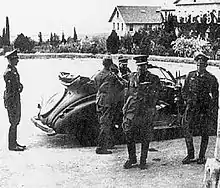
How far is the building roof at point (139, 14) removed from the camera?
109ft

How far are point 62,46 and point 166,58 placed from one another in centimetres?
803

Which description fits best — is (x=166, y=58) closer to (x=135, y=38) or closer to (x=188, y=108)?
(x=135, y=38)

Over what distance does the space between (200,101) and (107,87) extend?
136 cm

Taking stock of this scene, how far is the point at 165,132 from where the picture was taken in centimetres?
808

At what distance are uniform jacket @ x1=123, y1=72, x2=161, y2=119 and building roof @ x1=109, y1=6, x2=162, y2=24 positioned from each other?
2550 cm

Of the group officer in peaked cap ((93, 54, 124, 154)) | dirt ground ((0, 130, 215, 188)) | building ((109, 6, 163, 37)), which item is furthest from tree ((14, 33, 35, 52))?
officer in peaked cap ((93, 54, 124, 154))

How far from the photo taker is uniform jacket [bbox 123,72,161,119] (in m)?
6.44

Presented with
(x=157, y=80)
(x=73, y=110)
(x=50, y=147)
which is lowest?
(x=50, y=147)

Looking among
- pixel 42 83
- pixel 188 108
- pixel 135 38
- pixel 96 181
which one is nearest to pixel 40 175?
pixel 96 181

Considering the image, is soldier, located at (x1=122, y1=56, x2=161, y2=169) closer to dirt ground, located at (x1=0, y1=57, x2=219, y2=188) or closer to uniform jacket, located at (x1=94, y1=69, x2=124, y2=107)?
dirt ground, located at (x1=0, y1=57, x2=219, y2=188)

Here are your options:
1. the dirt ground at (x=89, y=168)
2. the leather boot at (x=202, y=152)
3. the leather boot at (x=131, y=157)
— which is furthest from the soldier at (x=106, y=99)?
the leather boot at (x=202, y=152)

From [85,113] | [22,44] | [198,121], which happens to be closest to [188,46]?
[22,44]

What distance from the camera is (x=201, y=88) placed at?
6.70 metres

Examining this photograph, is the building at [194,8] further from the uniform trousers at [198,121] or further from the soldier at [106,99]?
the uniform trousers at [198,121]
